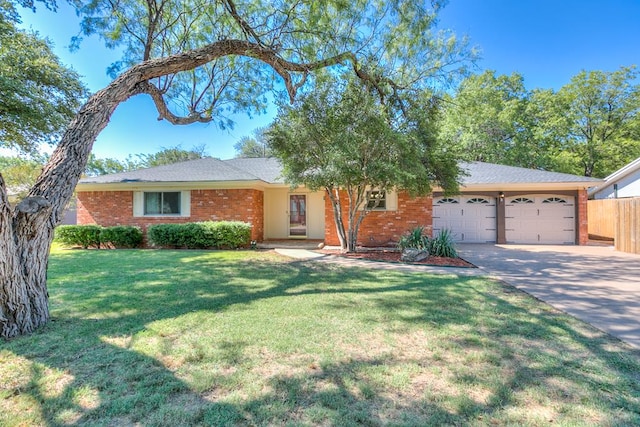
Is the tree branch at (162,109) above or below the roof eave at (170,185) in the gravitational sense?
above

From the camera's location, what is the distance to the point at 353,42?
6.98m

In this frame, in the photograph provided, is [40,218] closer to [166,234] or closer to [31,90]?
[166,234]

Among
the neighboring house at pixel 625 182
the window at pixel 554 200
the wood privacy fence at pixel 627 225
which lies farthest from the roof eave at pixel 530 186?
the neighboring house at pixel 625 182

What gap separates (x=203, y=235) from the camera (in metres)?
11.3

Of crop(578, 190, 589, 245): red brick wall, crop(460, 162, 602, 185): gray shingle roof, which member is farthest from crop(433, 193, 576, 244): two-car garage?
crop(460, 162, 602, 185): gray shingle roof

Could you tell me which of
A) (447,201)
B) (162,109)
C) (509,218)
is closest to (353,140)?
(162,109)

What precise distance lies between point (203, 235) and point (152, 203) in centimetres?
337

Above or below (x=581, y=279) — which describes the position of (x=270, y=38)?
above

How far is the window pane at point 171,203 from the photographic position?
1284 cm

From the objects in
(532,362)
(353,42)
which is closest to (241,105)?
(353,42)

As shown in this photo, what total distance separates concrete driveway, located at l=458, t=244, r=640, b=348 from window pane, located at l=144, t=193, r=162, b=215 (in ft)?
38.2

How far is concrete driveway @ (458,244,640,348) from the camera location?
4.25 metres

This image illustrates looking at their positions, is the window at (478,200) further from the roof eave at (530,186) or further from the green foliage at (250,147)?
the green foliage at (250,147)

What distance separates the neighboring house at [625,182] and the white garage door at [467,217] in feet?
18.1
